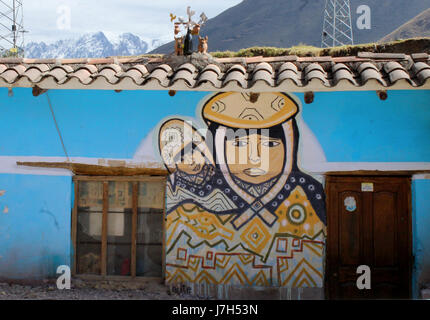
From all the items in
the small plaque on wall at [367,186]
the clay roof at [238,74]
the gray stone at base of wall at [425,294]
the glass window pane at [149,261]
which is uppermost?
the clay roof at [238,74]

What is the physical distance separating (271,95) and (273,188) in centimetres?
116

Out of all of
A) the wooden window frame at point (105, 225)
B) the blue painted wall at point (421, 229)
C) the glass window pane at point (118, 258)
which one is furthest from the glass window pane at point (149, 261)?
the blue painted wall at point (421, 229)

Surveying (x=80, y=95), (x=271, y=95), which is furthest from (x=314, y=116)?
(x=80, y=95)

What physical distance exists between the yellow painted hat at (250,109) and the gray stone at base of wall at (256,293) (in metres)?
2.04

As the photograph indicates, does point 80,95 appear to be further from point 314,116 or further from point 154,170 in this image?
point 314,116

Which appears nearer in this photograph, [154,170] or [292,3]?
[154,170]

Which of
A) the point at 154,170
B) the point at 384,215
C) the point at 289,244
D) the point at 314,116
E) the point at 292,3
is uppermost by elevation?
the point at 292,3

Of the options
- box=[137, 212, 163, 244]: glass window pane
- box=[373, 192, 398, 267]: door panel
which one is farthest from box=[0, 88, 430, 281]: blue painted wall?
box=[137, 212, 163, 244]: glass window pane

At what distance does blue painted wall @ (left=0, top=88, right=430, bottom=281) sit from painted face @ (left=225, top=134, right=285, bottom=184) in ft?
1.77

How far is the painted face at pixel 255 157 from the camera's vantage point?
19.5 feet

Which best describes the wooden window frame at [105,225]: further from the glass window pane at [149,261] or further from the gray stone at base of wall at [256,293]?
the gray stone at base of wall at [256,293]

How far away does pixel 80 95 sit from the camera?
6137 mm

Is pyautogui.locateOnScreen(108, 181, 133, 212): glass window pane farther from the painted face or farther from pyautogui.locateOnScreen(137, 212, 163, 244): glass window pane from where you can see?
the painted face

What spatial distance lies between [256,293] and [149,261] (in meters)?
1.44
